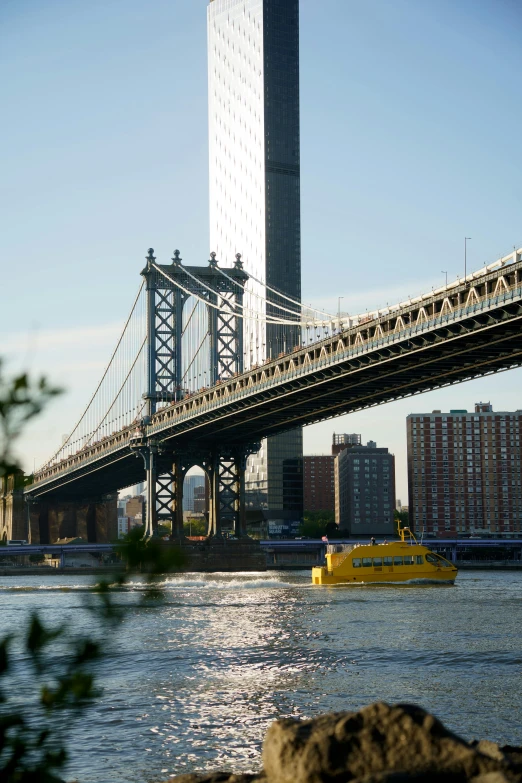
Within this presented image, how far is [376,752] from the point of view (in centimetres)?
892

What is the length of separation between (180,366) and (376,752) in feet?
313

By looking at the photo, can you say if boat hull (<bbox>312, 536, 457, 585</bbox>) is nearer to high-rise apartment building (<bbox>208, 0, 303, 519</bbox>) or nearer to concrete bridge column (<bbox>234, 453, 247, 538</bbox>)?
concrete bridge column (<bbox>234, 453, 247, 538</bbox>)

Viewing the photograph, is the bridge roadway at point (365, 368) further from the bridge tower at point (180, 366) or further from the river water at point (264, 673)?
the river water at point (264, 673)

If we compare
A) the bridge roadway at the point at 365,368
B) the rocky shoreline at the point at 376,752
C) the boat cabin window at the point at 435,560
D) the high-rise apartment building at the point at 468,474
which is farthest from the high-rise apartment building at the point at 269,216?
the rocky shoreline at the point at 376,752

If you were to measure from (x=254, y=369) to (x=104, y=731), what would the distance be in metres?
62.3

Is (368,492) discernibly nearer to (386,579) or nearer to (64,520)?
(64,520)

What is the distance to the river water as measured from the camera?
1750cm

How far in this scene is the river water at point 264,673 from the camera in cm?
1750

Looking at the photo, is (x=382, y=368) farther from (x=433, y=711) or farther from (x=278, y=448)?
(x=278, y=448)

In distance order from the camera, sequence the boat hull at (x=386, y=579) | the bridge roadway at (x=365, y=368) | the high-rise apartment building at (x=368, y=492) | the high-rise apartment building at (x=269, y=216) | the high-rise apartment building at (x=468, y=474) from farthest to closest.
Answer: the high-rise apartment building at (x=368, y=492) < the high-rise apartment building at (x=269, y=216) < the high-rise apartment building at (x=468, y=474) < the boat hull at (x=386, y=579) < the bridge roadway at (x=365, y=368)

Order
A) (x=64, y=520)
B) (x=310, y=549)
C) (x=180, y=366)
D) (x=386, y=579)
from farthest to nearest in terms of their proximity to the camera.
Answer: (x=64, y=520) → (x=310, y=549) → (x=180, y=366) → (x=386, y=579)

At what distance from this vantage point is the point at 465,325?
2144 inches

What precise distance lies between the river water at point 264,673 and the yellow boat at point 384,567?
513 inches

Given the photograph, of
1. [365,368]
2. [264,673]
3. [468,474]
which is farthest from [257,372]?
[468,474]
